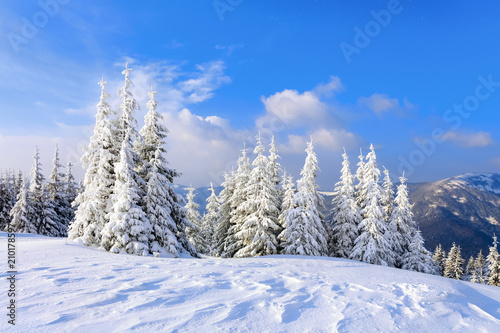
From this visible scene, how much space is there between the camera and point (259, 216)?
23141 millimetres

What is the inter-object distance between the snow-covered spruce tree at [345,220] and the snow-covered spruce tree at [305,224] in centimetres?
281

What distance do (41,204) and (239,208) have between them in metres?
27.5

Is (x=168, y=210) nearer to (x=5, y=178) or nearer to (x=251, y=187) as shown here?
(x=251, y=187)

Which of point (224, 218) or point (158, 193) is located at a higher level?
point (158, 193)

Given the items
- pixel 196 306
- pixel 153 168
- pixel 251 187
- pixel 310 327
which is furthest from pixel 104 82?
pixel 310 327

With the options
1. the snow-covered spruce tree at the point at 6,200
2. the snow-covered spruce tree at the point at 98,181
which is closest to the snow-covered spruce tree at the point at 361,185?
the snow-covered spruce tree at the point at 98,181

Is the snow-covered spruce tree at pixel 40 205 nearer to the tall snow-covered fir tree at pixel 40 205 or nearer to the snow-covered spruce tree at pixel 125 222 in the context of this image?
the tall snow-covered fir tree at pixel 40 205

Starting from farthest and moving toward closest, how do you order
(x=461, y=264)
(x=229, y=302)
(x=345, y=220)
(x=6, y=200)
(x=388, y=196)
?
(x=461, y=264), (x=6, y=200), (x=388, y=196), (x=345, y=220), (x=229, y=302)

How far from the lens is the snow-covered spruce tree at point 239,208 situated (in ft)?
81.8

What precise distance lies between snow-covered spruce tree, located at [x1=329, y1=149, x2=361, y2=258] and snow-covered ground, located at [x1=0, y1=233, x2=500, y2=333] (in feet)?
56.4

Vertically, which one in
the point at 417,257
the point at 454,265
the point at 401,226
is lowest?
the point at 454,265

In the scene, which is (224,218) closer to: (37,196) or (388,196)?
(388,196)

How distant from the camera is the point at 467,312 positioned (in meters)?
5.88

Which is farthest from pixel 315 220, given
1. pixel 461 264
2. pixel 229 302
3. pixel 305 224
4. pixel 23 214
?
pixel 461 264
